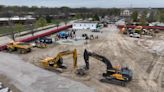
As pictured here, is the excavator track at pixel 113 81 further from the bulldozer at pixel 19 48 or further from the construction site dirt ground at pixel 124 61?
the bulldozer at pixel 19 48

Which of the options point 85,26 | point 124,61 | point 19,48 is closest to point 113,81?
point 124,61

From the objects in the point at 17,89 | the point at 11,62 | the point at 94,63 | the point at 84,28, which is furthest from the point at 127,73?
the point at 84,28

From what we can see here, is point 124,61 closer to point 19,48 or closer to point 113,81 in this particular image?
point 113,81

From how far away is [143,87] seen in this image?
54.8 feet

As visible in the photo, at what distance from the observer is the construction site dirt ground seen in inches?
673

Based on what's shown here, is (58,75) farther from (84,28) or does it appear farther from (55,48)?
(84,28)

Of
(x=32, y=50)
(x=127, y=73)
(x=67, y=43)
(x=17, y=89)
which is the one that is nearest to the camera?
(x=17, y=89)

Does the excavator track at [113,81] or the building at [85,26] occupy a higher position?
the building at [85,26]

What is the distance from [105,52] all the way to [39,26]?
33654mm

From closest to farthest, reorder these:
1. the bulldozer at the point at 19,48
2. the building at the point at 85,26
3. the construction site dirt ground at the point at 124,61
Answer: the construction site dirt ground at the point at 124,61
the bulldozer at the point at 19,48
the building at the point at 85,26

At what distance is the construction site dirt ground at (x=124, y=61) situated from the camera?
1709 cm

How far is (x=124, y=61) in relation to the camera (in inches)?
960

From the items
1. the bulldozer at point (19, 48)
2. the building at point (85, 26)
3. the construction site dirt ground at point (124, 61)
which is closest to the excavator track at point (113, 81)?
the construction site dirt ground at point (124, 61)

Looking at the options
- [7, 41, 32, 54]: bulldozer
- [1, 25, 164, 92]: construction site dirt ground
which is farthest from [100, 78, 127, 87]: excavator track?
[7, 41, 32, 54]: bulldozer
